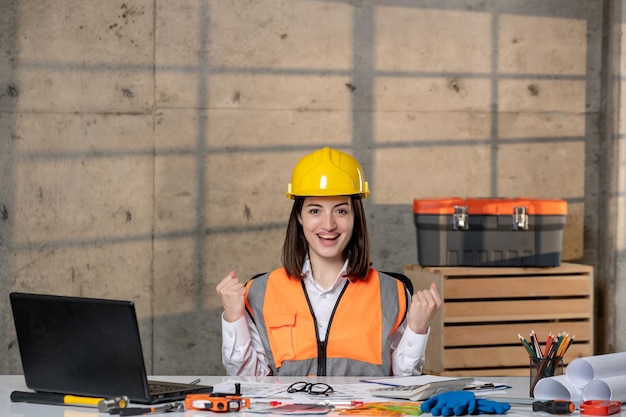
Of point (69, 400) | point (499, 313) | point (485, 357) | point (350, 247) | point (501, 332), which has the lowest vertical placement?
point (485, 357)

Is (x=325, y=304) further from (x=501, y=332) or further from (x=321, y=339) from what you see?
(x=501, y=332)

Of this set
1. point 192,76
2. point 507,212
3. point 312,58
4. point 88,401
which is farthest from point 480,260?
point 88,401

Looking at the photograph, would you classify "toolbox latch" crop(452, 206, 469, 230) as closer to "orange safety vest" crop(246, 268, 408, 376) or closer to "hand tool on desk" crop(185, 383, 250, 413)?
"orange safety vest" crop(246, 268, 408, 376)

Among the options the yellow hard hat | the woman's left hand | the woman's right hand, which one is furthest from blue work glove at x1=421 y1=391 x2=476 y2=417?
the yellow hard hat

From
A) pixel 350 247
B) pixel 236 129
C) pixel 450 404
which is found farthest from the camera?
pixel 236 129

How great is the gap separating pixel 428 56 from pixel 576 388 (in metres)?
3.50

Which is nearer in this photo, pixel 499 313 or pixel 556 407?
pixel 556 407

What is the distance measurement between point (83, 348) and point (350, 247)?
1.12 metres

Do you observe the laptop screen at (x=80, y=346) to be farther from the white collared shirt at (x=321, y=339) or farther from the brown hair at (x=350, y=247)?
the brown hair at (x=350, y=247)

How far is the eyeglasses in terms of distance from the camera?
2408mm

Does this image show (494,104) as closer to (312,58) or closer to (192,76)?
(312,58)

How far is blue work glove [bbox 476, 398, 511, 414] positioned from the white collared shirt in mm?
643

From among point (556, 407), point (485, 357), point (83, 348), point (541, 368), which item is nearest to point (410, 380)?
point (541, 368)

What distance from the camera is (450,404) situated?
6.99ft
